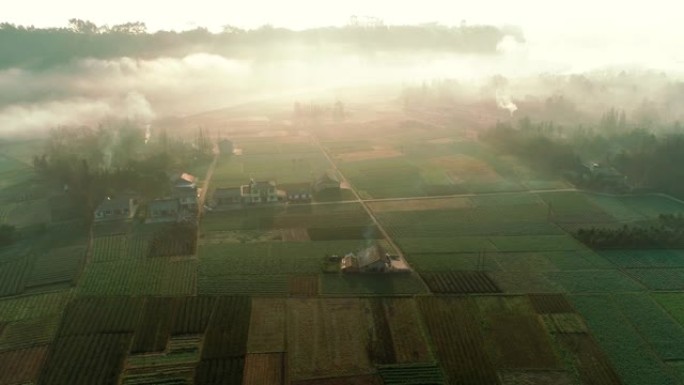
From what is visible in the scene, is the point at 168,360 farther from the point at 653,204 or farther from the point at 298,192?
the point at 653,204

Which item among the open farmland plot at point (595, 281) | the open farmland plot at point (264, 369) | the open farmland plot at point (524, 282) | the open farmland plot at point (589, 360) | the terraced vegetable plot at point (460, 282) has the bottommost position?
the open farmland plot at point (589, 360)

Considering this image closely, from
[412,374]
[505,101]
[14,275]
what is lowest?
[412,374]

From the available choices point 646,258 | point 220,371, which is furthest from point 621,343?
point 220,371

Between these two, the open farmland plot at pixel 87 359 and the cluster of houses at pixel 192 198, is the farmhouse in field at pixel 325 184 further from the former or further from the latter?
the open farmland plot at pixel 87 359

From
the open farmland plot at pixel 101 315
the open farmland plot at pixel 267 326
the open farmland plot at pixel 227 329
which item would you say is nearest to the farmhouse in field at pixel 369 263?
the open farmland plot at pixel 267 326

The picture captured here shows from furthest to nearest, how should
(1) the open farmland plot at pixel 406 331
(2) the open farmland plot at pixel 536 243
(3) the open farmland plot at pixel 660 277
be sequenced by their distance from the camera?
(2) the open farmland plot at pixel 536 243, (3) the open farmland plot at pixel 660 277, (1) the open farmland plot at pixel 406 331
